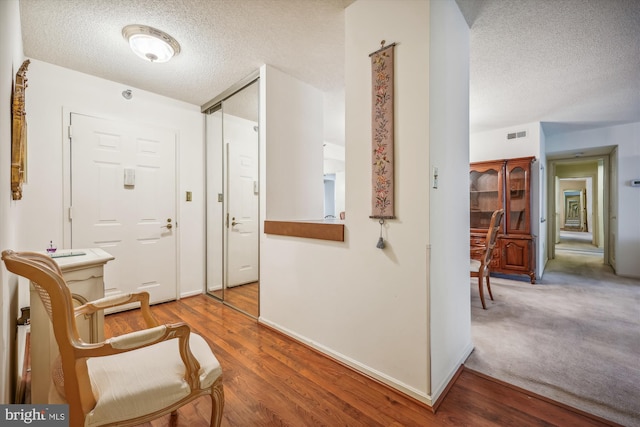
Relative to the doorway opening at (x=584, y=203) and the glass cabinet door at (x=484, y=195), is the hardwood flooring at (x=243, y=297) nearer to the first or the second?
the glass cabinet door at (x=484, y=195)

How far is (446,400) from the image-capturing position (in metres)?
1.59

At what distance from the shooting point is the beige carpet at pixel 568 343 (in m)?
1.65

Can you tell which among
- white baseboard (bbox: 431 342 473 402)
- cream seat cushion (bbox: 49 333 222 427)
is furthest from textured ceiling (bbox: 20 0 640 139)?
white baseboard (bbox: 431 342 473 402)

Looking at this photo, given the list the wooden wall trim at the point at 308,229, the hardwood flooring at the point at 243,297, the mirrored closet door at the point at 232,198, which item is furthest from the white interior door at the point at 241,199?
the wooden wall trim at the point at 308,229

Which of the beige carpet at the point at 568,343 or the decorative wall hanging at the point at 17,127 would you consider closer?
the decorative wall hanging at the point at 17,127

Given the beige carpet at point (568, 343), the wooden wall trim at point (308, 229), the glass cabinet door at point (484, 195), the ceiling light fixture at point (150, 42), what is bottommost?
the beige carpet at point (568, 343)

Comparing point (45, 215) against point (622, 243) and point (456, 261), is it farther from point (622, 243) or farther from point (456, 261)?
point (622, 243)

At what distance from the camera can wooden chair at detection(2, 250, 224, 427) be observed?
937 mm

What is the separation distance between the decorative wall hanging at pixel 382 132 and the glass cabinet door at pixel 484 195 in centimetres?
371

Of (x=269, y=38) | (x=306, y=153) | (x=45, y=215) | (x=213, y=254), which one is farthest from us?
(x=213, y=254)

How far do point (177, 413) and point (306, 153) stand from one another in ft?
7.97

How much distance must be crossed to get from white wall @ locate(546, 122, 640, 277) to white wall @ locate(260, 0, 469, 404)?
183 inches

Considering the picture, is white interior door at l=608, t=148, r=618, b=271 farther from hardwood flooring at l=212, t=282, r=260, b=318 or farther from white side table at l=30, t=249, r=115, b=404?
white side table at l=30, t=249, r=115, b=404

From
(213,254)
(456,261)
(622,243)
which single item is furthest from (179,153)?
(622,243)
